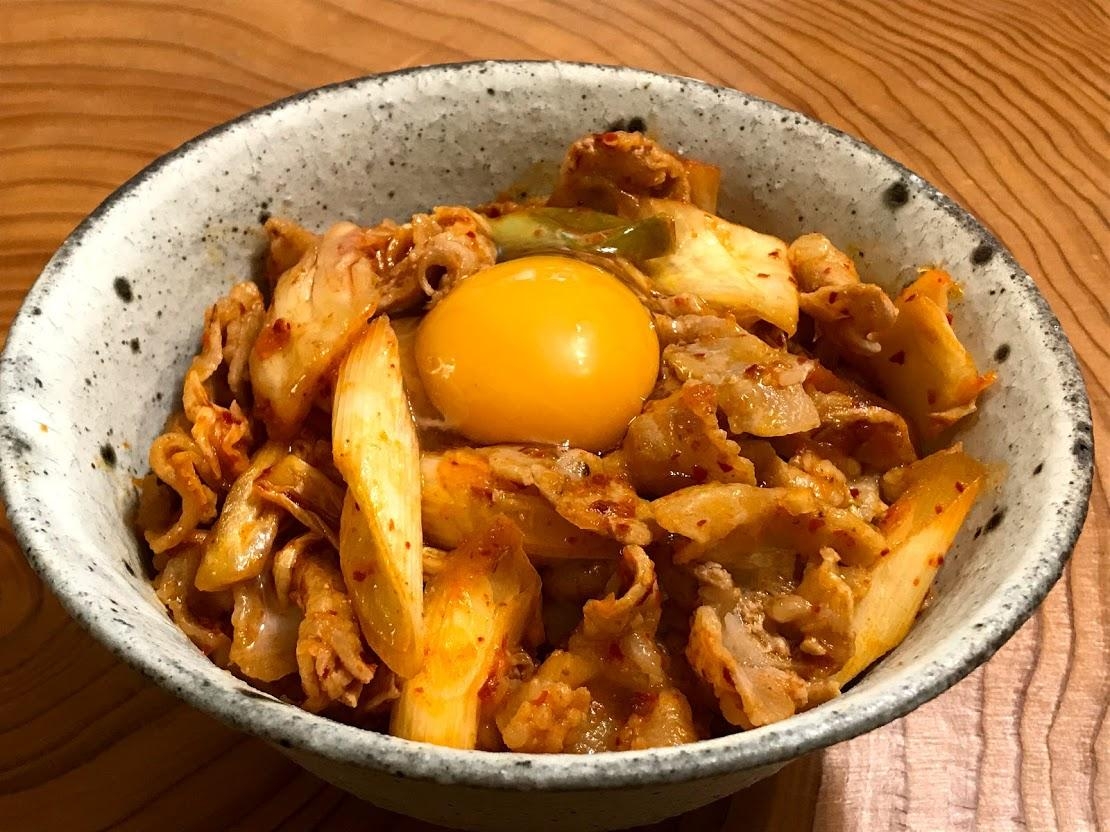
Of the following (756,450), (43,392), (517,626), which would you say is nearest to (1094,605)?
(756,450)

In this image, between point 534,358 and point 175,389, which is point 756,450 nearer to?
point 534,358

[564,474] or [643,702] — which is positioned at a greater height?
[564,474]

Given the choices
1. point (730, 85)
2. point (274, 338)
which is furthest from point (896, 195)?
point (730, 85)

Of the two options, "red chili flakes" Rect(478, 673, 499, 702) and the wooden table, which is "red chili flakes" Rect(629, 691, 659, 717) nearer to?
"red chili flakes" Rect(478, 673, 499, 702)

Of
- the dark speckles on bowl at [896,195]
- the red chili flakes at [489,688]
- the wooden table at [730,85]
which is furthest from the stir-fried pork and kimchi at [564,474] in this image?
the wooden table at [730,85]

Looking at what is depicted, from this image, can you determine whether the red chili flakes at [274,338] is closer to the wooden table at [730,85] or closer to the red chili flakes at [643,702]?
the wooden table at [730,85]

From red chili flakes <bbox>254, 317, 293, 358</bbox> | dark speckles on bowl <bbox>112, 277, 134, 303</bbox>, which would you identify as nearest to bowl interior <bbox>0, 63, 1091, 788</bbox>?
dark speckles on bowl <bbox>112, 277, 134, 303</bbox>

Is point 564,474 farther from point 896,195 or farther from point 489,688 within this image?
point 896,195
